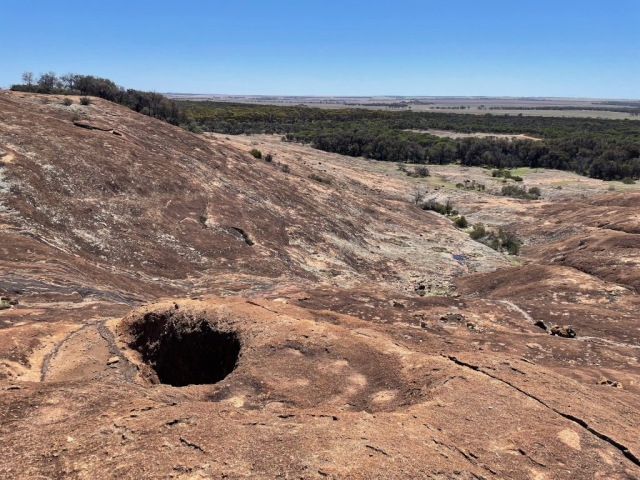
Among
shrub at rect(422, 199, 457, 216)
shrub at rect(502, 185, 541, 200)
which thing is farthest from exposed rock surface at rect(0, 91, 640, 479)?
shrub at rect(502, 185, 541, 200)

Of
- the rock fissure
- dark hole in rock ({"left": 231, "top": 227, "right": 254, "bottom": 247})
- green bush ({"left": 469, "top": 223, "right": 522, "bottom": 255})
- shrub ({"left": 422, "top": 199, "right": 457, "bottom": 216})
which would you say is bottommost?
green bush ({"left": 469, "top": 223, "right": 522, "bottom": 255})

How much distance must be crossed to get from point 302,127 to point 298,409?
363 feet

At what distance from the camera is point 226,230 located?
25797 millimetres

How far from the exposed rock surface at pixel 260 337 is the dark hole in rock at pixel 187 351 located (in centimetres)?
5

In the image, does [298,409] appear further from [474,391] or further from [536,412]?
[536,412]

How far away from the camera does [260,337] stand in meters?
10.8

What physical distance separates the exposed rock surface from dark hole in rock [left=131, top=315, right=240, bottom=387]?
0.05 meters

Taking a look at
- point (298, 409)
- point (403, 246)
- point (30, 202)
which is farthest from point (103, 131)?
point (298, 409)

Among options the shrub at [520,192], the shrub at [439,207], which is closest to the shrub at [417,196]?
the shrub at [439,207]

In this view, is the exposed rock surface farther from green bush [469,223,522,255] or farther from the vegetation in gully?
the vegetation in gully

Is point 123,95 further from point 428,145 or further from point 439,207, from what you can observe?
point 428,145

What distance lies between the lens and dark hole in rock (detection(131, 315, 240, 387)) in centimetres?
1141

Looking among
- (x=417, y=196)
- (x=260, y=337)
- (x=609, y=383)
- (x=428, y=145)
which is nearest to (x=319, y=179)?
(x=417, y=196)

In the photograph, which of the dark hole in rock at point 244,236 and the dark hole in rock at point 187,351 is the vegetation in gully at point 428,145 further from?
the dark hole in rock at point 187,351
